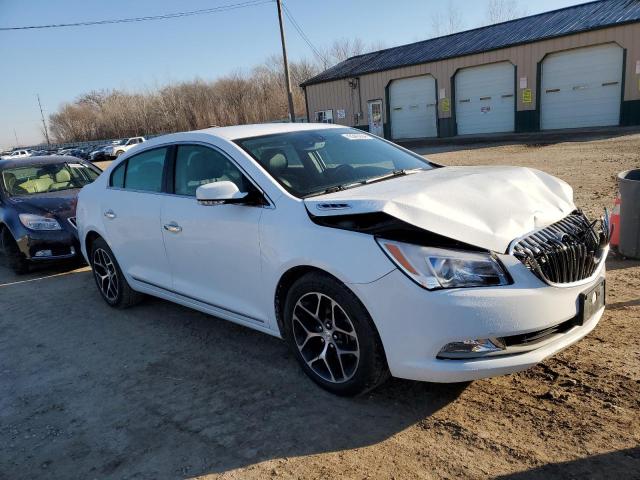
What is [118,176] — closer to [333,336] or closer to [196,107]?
[333,336]

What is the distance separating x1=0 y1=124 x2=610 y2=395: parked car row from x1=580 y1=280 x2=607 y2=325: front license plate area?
0.04 ft

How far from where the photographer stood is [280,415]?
122 inches

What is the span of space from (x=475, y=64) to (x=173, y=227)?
2524cm

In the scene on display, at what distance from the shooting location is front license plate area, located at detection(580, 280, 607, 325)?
2859 mm

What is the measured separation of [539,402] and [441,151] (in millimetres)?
19987

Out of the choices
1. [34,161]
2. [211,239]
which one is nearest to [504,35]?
[34,161]

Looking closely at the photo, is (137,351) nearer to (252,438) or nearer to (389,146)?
(252,438)

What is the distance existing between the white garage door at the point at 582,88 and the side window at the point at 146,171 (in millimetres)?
22929

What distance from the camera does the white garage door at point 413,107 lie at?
28.9m

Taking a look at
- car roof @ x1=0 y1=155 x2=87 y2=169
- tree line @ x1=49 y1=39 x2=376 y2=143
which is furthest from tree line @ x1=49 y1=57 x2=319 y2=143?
car roof @ x1=0 y1=155 x2=87 y2=169

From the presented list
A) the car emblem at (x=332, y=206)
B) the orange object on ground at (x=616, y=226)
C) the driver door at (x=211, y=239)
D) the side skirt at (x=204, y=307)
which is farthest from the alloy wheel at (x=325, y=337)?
the orange object on ground at (x=616, y=226)

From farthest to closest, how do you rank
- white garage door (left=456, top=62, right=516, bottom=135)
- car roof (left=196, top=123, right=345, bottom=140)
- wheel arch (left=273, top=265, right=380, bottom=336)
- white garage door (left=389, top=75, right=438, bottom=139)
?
white garage door (left=389, top=75, right=438, bottom=139) < white garage door (left=456, top=62, right=516, bottom=135) < car roof (left=196, top=123, right=345, bottom=140) < wheel arch (left=273, top=265, right=380, bottom=336)

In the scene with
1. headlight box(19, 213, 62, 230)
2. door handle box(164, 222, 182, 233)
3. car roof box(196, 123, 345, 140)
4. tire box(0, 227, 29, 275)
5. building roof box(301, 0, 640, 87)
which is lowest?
tire box(0, 227, 29, 275)

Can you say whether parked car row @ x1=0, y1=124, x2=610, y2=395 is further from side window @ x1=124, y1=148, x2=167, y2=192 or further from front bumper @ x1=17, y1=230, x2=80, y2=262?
front bumper @ x1=17, y1=230, x2=80, y2=262
